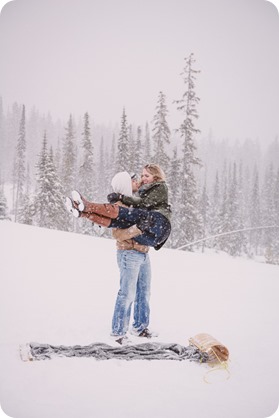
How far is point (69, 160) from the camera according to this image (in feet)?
10.8

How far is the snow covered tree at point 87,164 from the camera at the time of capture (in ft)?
10.1

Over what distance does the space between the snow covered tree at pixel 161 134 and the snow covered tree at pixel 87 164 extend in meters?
0.56

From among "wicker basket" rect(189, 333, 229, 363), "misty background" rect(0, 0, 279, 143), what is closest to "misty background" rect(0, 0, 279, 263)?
"misty background" rect(0, 0, 279, 143)

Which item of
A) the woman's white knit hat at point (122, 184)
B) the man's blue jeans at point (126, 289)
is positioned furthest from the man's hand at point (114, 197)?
the man's blue jeans at point (126, 289)

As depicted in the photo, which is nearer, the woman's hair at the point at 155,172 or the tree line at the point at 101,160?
the woman's hair at the point at 155,172

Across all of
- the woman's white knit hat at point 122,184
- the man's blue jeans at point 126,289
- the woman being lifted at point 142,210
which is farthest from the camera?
the man's blue jeans at point 126,289

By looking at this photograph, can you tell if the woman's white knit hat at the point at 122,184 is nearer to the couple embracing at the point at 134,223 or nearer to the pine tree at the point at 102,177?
the couple embracing at the point at 134,223

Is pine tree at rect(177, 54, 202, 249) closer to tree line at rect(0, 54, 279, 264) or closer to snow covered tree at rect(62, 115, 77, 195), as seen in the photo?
tree line at rect(0, 54, 279, 264)

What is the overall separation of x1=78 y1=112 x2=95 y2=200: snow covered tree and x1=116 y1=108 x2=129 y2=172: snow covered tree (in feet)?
0.82

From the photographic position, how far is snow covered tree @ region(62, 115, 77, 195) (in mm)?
3178

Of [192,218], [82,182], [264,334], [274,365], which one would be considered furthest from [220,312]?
[82,182]

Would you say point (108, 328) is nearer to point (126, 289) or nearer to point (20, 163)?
point (126, 289)

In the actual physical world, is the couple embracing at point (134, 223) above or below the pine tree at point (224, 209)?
below

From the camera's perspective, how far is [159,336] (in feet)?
9.40
